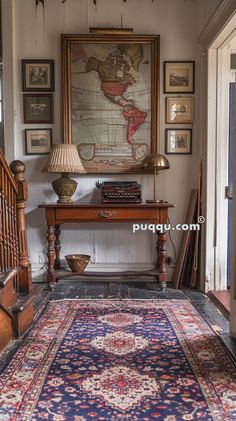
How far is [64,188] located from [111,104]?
101cm

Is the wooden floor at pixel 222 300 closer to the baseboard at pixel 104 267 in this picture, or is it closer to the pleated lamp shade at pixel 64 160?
the baseboard at pixel 104 267

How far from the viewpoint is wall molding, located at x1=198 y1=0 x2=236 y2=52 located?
297cm

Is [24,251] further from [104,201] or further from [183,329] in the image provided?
[183,329]

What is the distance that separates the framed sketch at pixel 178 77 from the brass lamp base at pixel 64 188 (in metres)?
1.38

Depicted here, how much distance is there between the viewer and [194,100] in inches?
165

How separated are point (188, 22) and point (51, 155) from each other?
1952mm

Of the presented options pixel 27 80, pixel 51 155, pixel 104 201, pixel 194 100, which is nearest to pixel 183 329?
pixel 104 201

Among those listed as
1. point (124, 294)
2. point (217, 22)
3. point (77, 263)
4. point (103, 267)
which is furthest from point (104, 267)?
point (217, 22)

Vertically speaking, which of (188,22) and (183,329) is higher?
(188,22)

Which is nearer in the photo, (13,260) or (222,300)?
(13,260)

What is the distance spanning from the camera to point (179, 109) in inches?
166

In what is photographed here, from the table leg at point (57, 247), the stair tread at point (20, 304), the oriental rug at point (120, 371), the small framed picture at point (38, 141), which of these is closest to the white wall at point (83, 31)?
the small framed picture at point (38, 141)

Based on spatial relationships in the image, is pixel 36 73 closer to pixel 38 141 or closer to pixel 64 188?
pixel 38 141

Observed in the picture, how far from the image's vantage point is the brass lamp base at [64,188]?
3.94 metres
